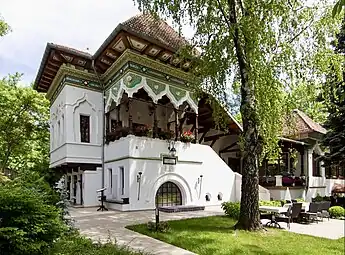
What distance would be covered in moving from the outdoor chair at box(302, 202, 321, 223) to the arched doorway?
6047 millimetres

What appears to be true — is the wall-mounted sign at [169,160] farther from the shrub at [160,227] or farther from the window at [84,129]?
the shrub at [160,227]

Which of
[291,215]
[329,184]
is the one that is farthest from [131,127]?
[329,184]

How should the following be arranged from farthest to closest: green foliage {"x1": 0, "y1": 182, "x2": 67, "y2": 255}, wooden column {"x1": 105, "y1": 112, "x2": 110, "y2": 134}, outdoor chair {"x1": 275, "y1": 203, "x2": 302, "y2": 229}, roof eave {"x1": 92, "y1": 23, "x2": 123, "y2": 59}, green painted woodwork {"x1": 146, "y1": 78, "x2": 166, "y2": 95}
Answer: wooden column {"x1": 105, "y1": 112, "x2": 110, "y2": 134} → green painted woodwork {"x1": 146, "y1": 78, "x2": 166, "y2": 95} → roof eave {"x1": 92, "y1": 23, "x2": 123, "y2": 59} → outdoor chair {"x1": 275, "y1": 203, "x2": 302, "y2": 229} → green foliage {"x1": 0, "y1": 182, "x2": 67, "y2": 255}

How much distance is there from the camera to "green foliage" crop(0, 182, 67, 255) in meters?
5.56

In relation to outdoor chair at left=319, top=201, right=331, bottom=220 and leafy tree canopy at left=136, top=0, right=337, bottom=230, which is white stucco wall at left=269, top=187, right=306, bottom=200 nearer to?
outdoor chair at left=319, top=201, right=331, bottom=220

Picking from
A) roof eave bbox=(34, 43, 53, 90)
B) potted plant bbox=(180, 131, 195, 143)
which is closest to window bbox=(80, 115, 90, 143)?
roof eave bbox=(34, 43, 53, 90)

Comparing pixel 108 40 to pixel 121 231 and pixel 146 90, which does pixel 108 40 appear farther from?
pixel 121 231

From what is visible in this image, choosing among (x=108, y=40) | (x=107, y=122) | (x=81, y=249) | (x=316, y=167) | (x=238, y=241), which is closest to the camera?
(x=81, y=249)

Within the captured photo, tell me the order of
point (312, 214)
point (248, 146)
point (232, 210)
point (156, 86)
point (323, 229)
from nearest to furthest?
1. point (248, 146)
2. point (323, 229)
3. point (232, 210)
4. point (312, 214)
5. point (156, 86)

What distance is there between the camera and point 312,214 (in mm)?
12750

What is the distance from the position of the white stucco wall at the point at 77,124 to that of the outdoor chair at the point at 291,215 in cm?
930

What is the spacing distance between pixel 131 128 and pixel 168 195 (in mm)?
3860

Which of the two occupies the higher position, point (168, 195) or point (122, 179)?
point (122, 179)

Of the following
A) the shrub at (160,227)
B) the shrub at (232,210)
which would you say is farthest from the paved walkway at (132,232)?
the shrub at (232,210)
